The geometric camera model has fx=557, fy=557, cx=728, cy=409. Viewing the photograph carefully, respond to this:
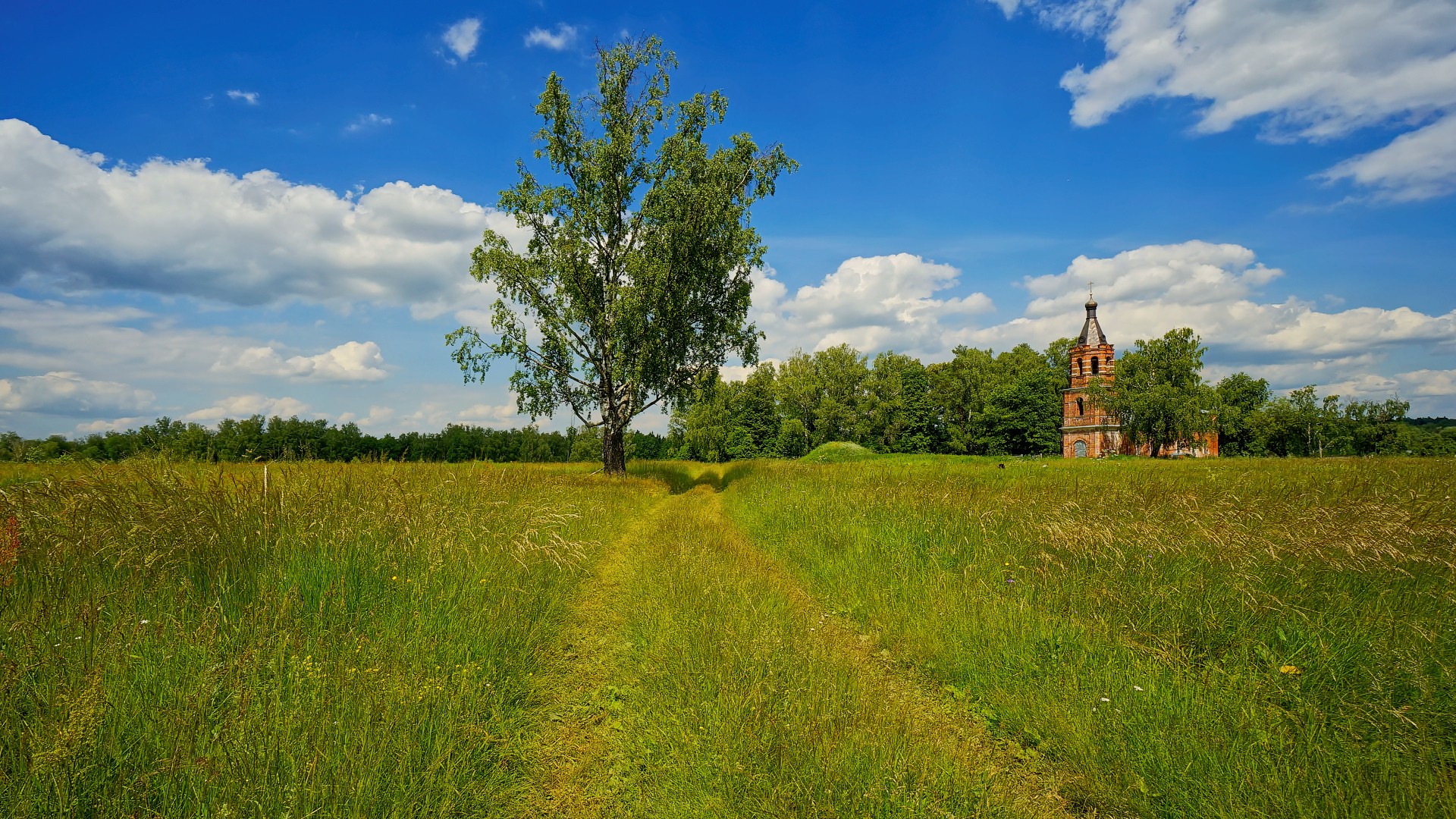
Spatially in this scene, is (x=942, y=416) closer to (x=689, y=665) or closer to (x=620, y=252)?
(x=620, y=252)

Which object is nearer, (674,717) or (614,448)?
(674,717)

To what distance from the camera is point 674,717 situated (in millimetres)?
3605

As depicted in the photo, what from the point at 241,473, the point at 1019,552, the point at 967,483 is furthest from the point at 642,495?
the point at 1019,552

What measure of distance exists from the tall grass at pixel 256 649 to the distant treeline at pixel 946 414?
207ft

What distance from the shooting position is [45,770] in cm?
240

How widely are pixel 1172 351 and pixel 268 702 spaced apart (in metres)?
89.3

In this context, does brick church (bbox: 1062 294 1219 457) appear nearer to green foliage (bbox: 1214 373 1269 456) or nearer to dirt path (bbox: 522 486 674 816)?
green foliage (bbox: 1214 373 1269 456)

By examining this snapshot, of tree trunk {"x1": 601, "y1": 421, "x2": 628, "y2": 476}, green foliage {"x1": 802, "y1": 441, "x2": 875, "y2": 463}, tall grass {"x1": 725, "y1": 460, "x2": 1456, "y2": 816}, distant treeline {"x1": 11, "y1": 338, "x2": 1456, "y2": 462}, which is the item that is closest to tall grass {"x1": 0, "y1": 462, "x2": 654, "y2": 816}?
tall grass {"x1": 725, "y1": 460, "x2": 1456, "y2": 816}

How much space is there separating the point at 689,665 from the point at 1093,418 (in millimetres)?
86224

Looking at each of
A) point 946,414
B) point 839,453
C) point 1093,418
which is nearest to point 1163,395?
point 1093,418

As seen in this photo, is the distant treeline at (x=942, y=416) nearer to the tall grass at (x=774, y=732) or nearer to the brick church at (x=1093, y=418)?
the brick church at (x=1093, y=418)

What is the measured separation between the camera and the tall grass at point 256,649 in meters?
2.61

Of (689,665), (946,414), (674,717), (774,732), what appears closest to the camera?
(774,732)

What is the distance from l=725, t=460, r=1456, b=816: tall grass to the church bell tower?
75.0m
